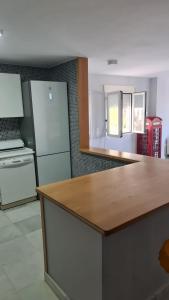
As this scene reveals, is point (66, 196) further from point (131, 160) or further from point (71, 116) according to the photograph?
point (71, 116)

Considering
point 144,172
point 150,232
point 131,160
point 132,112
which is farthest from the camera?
point 132,112

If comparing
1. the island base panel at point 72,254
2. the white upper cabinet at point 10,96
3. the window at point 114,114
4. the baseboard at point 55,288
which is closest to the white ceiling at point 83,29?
the white upper cabinet at point 10,96

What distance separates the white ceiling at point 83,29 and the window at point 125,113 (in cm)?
132

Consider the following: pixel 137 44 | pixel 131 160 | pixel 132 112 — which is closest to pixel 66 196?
pixel 131 160

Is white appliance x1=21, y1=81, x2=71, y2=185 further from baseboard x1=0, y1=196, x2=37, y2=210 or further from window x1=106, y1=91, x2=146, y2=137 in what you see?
window x1=106, y1=91, x2=146, y2=137

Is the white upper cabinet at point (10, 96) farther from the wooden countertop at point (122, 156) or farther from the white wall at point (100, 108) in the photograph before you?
the white wall at point (100, 108)

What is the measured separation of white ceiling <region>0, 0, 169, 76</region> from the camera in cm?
162

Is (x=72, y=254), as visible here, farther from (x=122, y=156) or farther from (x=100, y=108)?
(x=100, y=108)

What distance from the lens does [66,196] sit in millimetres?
1467

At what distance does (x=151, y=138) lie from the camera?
524cm

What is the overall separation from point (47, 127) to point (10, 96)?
2.34 ft

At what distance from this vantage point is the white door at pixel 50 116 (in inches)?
128

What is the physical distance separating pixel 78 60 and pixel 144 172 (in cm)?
199

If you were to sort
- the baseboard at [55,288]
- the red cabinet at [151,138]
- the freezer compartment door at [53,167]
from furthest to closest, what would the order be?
the red cabinet at [151,138] → the freezer compartment door at [53,167] → the baseboard at [55,288]
